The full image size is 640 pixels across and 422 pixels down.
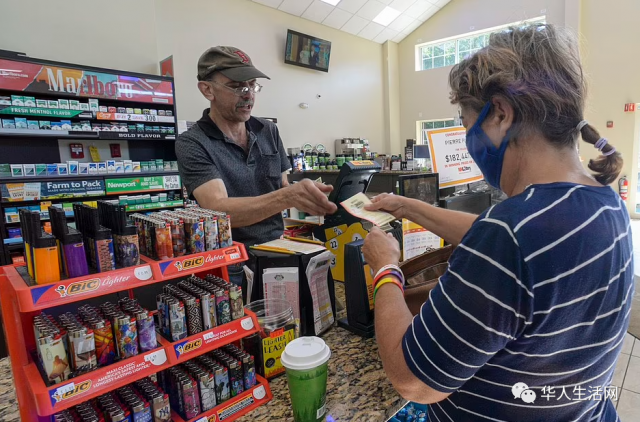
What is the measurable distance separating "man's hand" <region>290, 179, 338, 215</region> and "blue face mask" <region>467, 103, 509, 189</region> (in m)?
0.65

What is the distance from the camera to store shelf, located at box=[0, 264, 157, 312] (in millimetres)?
694

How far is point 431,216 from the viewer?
1.45 meters

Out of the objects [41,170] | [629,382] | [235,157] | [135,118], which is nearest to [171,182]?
[135,118]

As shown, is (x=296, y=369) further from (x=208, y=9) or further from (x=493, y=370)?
(x=208, y=9)

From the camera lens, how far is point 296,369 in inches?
33.0

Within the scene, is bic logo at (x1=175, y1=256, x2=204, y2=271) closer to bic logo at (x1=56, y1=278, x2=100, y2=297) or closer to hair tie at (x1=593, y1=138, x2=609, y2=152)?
bic logo at (x1=56, y1=278, x2=100, y2=297)

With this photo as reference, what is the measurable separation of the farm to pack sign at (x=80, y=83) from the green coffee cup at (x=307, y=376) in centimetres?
450

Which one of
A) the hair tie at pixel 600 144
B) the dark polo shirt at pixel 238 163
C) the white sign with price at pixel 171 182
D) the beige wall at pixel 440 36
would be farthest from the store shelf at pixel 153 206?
the beige wall at pixel 440 36

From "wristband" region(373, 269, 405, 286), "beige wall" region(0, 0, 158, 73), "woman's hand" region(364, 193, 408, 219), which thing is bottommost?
"wristband" region(373, 269, 405, 286)

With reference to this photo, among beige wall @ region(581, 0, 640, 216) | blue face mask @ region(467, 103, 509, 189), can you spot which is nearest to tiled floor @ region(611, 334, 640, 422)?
blue face mask @ region(467, 103, 509, 189)

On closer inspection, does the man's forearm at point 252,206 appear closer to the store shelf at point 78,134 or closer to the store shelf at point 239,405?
the store shelf at point 239,405

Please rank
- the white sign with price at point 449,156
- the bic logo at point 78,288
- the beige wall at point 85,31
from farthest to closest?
the beige wall at point 85,31, the white sign with price at point 449,156, the bic logo at point 78,288

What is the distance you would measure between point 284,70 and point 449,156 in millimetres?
6326

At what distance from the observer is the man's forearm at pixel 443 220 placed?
1350 mm
